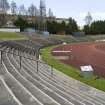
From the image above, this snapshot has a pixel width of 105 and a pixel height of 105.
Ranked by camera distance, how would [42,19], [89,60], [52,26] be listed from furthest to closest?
[42,19]
[52,26]
[89,60]

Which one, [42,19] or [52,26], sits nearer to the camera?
[52,26]

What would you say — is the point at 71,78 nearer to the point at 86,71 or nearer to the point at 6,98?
the point at 86,71

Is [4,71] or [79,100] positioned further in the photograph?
[4,71]

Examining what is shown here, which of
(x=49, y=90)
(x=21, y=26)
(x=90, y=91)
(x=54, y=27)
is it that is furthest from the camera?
(x=54, y=27)

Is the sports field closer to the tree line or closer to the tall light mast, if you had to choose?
the tree line

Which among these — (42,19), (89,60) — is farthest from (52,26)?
(89,60)

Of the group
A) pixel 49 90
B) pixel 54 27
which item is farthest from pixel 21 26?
pixel 49 90

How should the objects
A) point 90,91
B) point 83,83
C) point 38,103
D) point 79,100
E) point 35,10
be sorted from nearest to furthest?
point 38,103, point 79,100, point 90,91, point 83,83, point 35,10

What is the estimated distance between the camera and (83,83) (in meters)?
27.7

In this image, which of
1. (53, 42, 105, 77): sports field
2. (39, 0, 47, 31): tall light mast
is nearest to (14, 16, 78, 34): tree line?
(39, 0, 47, 31): tall light mast

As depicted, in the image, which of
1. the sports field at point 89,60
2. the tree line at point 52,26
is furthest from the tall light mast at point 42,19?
the sports field at point 89,60

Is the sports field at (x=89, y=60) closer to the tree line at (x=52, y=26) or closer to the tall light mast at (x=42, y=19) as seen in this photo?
the tree line at (x=52, y=26)

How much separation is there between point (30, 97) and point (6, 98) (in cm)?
130

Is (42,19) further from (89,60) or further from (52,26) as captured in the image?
(89,60)
